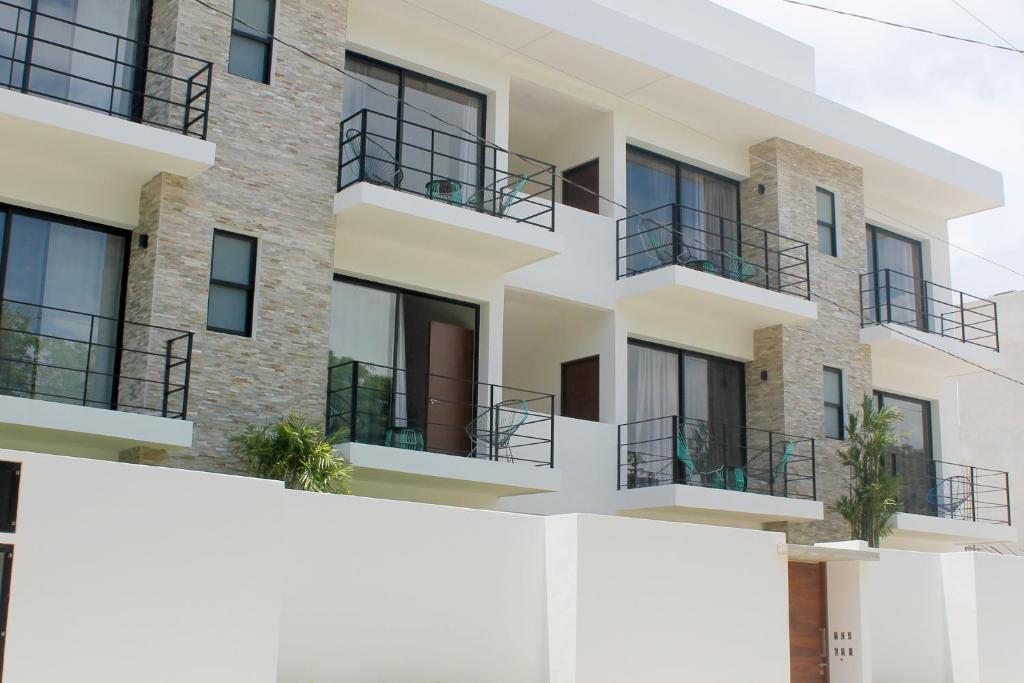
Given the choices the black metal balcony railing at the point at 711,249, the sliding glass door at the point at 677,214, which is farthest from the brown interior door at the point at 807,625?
the sliding glass door at the point at 677,214

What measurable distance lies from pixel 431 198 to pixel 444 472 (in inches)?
158

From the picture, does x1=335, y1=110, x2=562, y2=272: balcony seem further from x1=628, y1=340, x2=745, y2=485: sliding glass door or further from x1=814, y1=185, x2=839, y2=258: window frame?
x1=814, y1=185, x2=839, y2=258: window frame

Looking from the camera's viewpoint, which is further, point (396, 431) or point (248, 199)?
point (396, 431)

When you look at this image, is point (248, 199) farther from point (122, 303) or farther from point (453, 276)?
point (453, 276)

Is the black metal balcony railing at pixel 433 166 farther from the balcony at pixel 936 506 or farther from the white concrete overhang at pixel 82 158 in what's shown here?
the balcony at pixel 936 506

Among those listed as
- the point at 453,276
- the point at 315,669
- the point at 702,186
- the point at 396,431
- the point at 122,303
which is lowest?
the point at 315,669

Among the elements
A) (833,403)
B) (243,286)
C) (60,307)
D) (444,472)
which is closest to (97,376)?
(60,307)

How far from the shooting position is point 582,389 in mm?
20172

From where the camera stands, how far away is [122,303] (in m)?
14.8

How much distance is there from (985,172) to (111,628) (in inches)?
836

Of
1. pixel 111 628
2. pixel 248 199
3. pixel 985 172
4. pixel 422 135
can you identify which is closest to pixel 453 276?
pixel 422 135

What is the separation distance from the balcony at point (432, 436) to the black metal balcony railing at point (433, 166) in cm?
264

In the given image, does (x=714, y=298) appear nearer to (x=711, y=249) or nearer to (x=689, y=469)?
(x=711, y=249)

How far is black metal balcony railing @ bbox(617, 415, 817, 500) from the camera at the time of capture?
1945 centimetres
